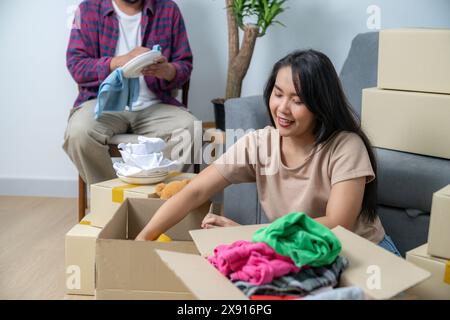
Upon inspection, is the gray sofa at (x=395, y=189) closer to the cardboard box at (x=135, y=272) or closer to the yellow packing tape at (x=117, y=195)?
the yellow packing tape at (x=117, y=195)

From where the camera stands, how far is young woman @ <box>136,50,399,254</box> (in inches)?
62.3

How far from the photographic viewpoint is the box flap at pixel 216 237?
1.27 meters

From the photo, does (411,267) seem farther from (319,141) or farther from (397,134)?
(397,134)

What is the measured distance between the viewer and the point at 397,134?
201cm

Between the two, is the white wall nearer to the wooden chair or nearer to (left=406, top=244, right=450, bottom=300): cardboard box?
the wooden chair

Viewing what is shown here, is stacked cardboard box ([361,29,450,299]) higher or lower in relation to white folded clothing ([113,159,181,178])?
higher

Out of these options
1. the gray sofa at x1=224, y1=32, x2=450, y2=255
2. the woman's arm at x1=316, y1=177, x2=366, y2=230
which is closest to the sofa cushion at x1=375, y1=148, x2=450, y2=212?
the gray sofa at x1=224, y1=32, x2=450, y2=255

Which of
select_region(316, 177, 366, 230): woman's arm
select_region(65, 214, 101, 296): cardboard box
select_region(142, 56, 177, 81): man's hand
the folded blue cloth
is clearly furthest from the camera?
select_region(142, 56, 177, 81): man's hand

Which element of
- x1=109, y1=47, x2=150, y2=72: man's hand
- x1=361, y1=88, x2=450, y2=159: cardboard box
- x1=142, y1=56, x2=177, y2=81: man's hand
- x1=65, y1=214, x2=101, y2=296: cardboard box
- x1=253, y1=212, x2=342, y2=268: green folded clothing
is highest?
x1=109, y1=47, x2=150, y2=72: man's hand

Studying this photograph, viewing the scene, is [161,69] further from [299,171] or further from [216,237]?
[216,237]

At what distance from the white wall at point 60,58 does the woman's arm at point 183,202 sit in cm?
136

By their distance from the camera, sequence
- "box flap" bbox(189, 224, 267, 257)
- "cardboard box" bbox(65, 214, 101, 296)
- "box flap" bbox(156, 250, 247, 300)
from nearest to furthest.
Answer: "box flap" bbox(156, 250, 247, 300), "box flap" bbox(189, 224, 267, 257), "cardboard box" bbox(65, 214, 101, 296)

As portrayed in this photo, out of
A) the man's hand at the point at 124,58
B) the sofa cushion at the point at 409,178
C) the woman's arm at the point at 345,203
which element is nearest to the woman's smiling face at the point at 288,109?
the woman's arm at the point at 345,203
